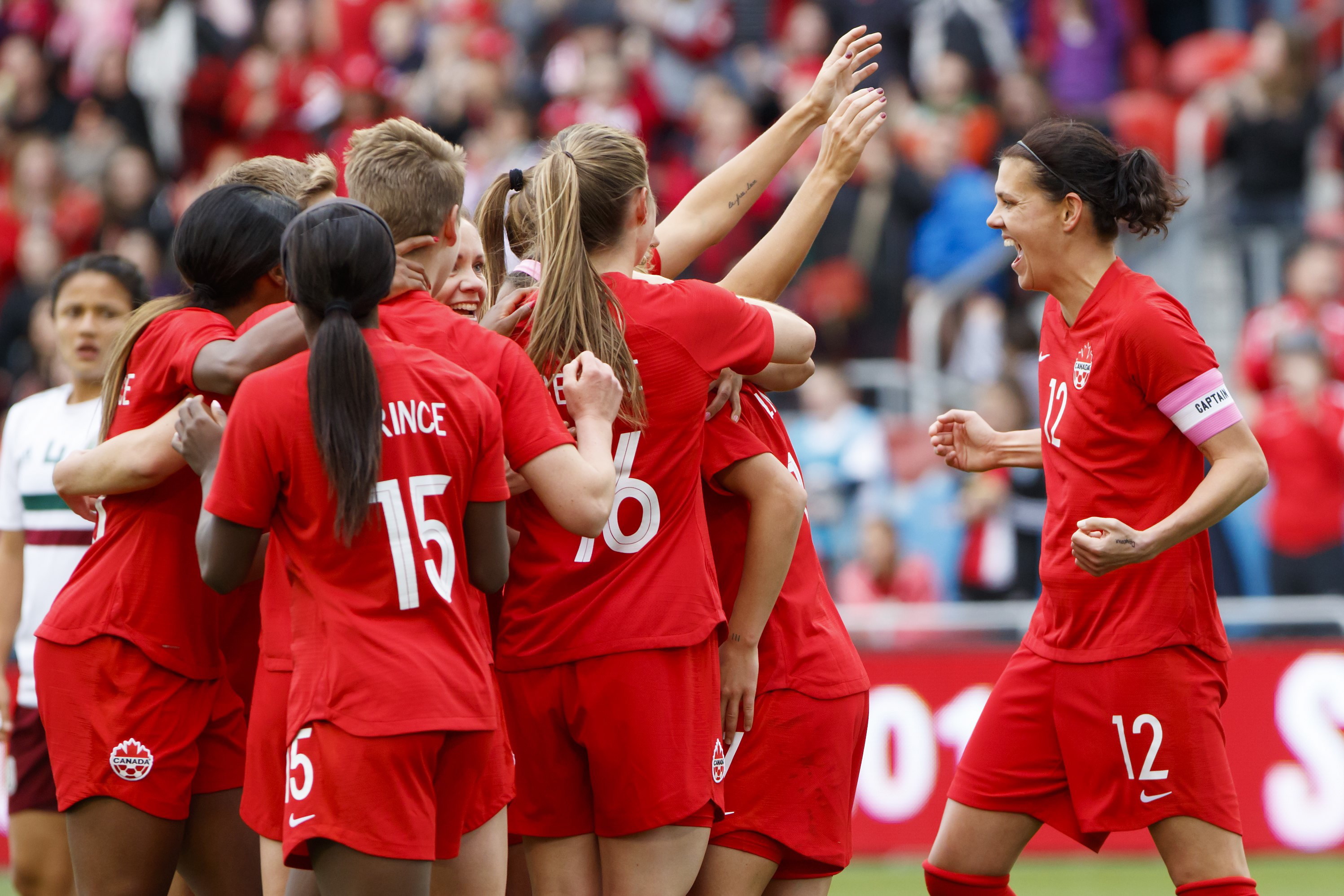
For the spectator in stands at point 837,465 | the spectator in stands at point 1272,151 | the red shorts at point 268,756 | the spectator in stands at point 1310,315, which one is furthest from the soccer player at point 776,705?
the spectator in stands at point 1272,151

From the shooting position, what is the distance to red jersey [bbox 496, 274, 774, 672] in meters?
3.79

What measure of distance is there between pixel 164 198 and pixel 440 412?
36.6 ft

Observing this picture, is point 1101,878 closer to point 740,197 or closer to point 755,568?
point 755,568

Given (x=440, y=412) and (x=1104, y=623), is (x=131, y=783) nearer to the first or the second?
(x=440, y=412)

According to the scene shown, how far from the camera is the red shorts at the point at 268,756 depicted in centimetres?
361

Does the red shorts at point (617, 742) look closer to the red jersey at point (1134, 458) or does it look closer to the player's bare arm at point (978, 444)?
the red jersey at point (1134, 458)

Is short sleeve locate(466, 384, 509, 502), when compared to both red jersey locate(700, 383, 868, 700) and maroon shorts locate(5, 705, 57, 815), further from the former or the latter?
maroon shorts locate(5, 705, 57, 815)

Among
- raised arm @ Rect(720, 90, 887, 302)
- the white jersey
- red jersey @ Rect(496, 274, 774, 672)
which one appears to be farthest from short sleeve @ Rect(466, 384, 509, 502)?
the white jersey

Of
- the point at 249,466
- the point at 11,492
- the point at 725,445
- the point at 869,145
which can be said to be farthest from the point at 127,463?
the point at 869,145

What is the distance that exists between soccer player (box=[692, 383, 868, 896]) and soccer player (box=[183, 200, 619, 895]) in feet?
3.01

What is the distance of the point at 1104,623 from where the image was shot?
173 inches

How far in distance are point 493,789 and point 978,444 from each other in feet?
7.17

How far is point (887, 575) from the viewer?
9711mm

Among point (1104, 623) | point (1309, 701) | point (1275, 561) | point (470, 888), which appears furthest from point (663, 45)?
point (470, 888)
